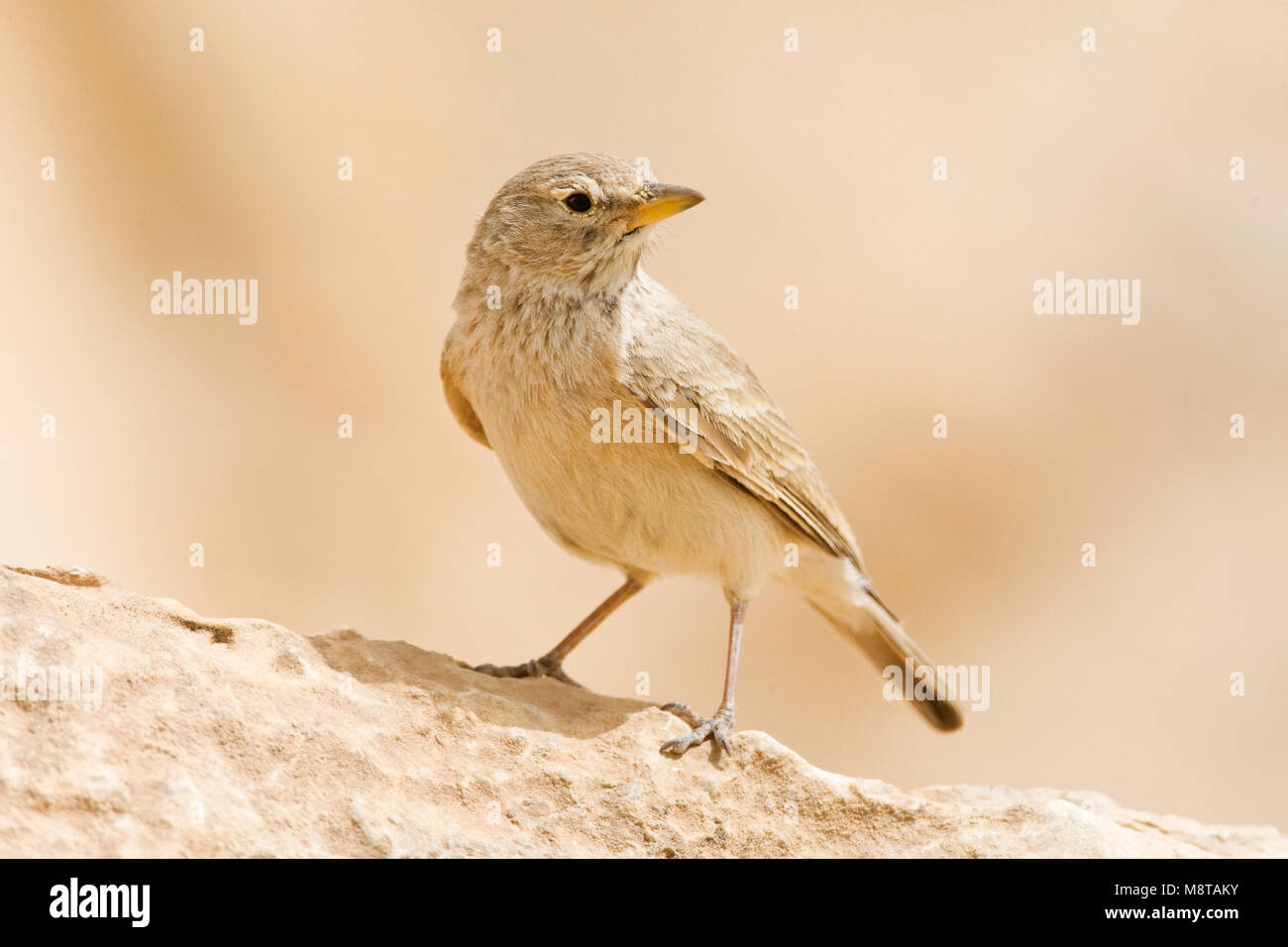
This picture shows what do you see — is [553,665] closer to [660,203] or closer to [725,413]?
[725,413]

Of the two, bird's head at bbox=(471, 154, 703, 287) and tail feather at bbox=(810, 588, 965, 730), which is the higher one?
bird's head at bbox=(471, 154, 703, 287)

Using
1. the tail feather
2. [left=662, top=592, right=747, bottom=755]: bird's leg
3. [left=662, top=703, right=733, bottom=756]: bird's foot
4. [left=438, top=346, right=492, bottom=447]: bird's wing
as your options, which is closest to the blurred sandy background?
the tail feather

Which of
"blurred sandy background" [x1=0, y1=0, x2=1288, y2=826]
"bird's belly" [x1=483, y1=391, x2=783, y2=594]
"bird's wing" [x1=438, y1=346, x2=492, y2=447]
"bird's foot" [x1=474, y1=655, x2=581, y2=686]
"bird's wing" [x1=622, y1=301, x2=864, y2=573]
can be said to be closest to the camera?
"bird's belly" [x1=483, y1=391, x2=783, y2=594]

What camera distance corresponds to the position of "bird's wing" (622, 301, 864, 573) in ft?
15.7

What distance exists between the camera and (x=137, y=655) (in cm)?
372

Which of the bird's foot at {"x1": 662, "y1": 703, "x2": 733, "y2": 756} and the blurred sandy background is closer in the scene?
the bird's foot at {"x1": 662, "y1": 703, "x2": 733, "y2": 756}

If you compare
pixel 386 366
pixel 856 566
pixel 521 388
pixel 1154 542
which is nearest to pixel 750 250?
pixel 386 366

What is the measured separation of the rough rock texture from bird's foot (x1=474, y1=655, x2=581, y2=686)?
1.74 feet

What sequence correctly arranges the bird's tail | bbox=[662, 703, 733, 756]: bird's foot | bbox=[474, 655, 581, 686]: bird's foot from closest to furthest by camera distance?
bbox=[662, 703, 733, 756]: bird's foot < bbox=[474, 655, 581, 686]: bird's foot < the bird's tail

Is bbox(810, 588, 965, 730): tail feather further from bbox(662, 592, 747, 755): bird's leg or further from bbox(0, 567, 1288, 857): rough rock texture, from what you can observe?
bbox(0, 567, 1288, 857): rough rock texture

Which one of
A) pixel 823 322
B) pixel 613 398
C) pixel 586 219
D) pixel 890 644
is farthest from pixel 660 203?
pixel 823 322

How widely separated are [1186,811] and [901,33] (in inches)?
283

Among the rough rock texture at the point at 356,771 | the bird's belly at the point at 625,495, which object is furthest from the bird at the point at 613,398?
the rough rock texture at the point at 356,771

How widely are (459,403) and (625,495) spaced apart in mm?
1139
